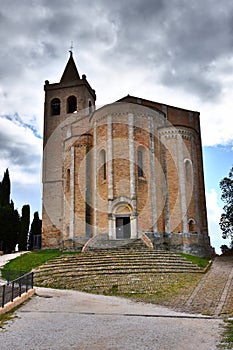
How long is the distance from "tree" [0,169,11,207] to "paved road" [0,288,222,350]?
3217cm

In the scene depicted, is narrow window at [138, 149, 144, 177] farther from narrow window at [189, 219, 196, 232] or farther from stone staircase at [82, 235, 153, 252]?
narrow window at [189, 219, 196, 232]

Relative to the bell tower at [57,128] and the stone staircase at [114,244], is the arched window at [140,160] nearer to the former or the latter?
the stone staircase at [114,244]

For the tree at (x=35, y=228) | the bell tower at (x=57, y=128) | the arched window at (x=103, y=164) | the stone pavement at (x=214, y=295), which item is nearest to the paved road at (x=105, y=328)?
the stone pavement at (x=214, y=295)

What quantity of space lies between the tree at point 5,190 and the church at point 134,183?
14.3 metres

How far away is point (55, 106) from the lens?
41875 mm

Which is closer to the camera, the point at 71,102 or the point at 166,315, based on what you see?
the point at 166,315

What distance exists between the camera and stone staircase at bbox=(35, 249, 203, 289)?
18.4 meters

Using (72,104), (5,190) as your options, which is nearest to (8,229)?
(5,190)

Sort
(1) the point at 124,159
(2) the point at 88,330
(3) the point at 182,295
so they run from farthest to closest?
(1) the point at 124,159 → (3) the point at 182,295 → (2) the point at 88,330

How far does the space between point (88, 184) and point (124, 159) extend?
409 centimetres

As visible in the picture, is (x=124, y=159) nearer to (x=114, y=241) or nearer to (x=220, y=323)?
(x=114, y=241)

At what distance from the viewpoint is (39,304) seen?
43.8 feet

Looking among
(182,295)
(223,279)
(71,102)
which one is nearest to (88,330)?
(182,295)

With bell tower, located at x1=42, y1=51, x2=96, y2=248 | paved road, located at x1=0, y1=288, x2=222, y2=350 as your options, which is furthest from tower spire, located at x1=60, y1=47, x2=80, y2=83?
paved road, located at x1=0, y1=288, x2=222, y2=350
